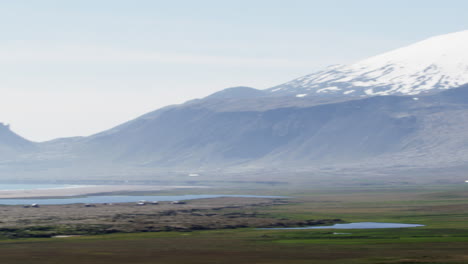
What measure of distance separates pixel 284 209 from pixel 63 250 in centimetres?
6108

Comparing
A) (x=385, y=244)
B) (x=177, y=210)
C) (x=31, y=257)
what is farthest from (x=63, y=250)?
(x=177, y=210)

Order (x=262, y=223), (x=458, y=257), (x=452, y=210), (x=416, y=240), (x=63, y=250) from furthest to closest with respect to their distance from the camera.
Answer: (x=452, y=210) < (x=262, y=223) < (x=416, y=240) < (x=63, y=250) < (x=458, y=257)

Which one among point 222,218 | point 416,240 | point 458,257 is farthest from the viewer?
point 222,218

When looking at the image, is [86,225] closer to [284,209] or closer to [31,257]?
[31,257]

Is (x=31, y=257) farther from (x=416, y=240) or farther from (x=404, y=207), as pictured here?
(x=404, y=207)

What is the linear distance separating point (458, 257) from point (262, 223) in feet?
129

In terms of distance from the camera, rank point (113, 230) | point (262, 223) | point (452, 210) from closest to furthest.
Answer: point (113, 230) → point (262, 223) → point (452, 210)

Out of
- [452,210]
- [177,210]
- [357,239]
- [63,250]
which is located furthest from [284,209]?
[63,250]

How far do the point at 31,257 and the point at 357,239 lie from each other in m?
29.1

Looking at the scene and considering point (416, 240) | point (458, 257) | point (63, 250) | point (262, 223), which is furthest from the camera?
point (262, 223)

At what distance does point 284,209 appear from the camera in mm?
133750

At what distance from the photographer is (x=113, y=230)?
96.8 m

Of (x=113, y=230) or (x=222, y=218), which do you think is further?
(x=222, y=218)

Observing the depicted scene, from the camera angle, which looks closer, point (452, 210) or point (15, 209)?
point (452, 210)
